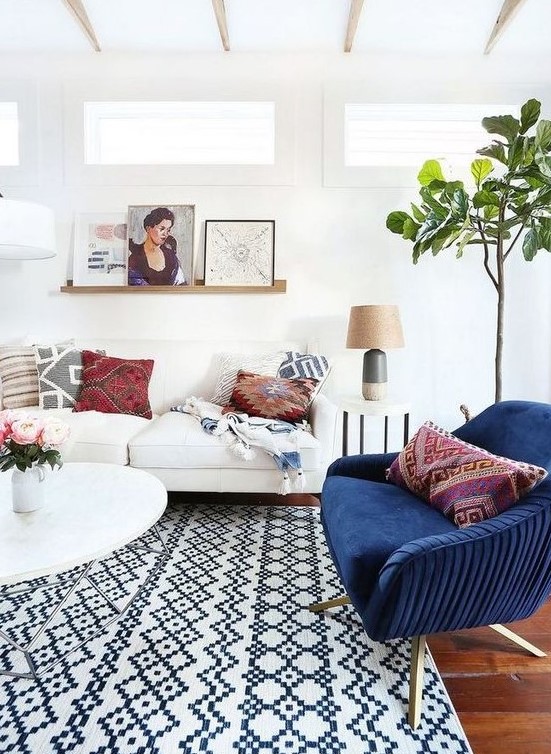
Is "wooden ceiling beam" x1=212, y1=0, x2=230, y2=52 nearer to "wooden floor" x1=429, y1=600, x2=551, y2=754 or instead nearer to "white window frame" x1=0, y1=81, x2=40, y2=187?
"white window frame" x1=0, y1=81, x2=40, y2=187

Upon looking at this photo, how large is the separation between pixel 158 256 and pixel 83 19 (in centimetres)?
141

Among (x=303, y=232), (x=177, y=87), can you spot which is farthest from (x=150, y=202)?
(x=303, y=232)

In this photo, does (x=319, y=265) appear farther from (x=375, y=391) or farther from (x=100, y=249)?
(x=100, y=249)

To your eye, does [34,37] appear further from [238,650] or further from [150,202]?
[238,650]

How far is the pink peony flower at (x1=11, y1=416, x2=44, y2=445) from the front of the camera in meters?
1.50

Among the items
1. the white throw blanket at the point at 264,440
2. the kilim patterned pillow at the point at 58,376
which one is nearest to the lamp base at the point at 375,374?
the white throw blanket at the point at 264,440

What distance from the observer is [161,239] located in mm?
3217

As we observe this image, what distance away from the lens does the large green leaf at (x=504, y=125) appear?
2334 millimetres

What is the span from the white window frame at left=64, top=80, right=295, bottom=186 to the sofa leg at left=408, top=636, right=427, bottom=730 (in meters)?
2.84

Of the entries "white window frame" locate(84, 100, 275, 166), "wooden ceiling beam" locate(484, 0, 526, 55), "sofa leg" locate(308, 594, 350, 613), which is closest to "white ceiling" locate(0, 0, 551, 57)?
"wooden ceiling beam" locate(484, 0, 526, 55)

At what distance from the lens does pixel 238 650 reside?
4.94 ft

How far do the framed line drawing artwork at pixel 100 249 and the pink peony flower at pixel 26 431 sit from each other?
1.92m

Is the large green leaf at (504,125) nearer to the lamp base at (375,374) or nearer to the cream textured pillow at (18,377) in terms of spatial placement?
the lamp base at (375,374)

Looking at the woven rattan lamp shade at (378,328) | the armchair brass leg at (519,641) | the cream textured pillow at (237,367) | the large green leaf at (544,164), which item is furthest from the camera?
the cream textured pillow at (237,367)
